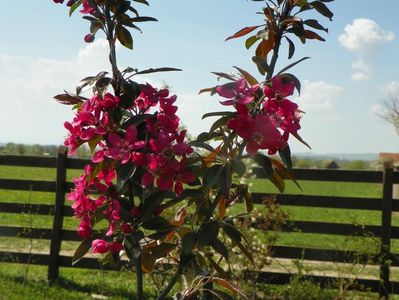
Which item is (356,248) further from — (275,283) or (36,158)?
(36,158)

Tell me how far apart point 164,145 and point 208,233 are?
0.24 m

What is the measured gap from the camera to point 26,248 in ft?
24.0

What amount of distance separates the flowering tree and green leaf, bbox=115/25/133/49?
0.02 metres

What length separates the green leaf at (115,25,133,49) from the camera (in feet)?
5.12

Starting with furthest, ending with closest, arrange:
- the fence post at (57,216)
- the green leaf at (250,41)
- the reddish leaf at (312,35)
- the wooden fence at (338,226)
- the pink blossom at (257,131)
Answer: the fence post at (57,216) → the wooden fence at (338,226) → the green leaf at (250,41) → the reddish leaf at (312,35) → the pink blossom at (257,131)

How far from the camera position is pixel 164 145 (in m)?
1.29

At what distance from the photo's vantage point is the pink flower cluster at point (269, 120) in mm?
1221

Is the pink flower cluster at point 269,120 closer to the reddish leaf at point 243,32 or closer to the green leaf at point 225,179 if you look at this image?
the green leaf at point 225,179

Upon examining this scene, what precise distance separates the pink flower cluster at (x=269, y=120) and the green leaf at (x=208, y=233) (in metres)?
0.22

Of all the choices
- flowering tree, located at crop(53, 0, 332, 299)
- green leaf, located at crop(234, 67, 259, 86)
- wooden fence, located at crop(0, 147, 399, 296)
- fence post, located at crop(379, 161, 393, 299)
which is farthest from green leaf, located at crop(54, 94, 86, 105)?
fence post, located at crop(379, 161, 393, 299)

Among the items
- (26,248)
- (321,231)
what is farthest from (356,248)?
(26,248)

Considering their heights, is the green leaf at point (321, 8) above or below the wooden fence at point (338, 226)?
above

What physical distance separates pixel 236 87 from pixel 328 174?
4.06m

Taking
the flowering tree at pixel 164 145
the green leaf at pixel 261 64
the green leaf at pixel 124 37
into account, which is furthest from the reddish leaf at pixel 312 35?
the green leaf at pixel 124 37
